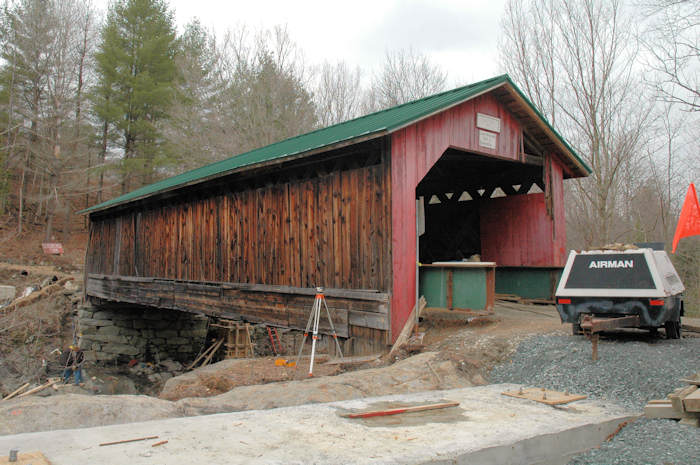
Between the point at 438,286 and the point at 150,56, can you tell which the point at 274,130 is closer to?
the point at 150,56

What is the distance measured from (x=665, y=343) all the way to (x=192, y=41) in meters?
32.3

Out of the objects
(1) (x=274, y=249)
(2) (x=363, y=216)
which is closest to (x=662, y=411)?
(2) (x=363, y=216)

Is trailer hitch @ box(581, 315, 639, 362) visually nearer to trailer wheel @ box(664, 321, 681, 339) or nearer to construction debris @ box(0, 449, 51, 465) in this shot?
trailer wheel @ box(664, 321, 681, 339)

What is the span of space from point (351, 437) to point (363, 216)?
5403mm

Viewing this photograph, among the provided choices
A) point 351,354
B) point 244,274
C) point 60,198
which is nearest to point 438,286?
point 351,354

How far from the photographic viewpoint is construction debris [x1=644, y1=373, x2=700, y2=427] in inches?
188

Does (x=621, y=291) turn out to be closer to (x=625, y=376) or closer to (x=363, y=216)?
(x=625, y=376)

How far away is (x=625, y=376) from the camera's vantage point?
246 inches

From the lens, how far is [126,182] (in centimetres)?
3162

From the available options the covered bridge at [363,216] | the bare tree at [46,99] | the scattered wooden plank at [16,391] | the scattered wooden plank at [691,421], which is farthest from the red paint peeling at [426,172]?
the bare tree at [46,99]

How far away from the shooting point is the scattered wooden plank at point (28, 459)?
3.19 metres

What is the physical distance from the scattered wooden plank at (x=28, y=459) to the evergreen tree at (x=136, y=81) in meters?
27.2

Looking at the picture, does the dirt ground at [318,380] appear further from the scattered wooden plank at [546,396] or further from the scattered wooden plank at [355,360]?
the scattered wooden plank at [546,396]

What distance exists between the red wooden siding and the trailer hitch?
9.92ft
